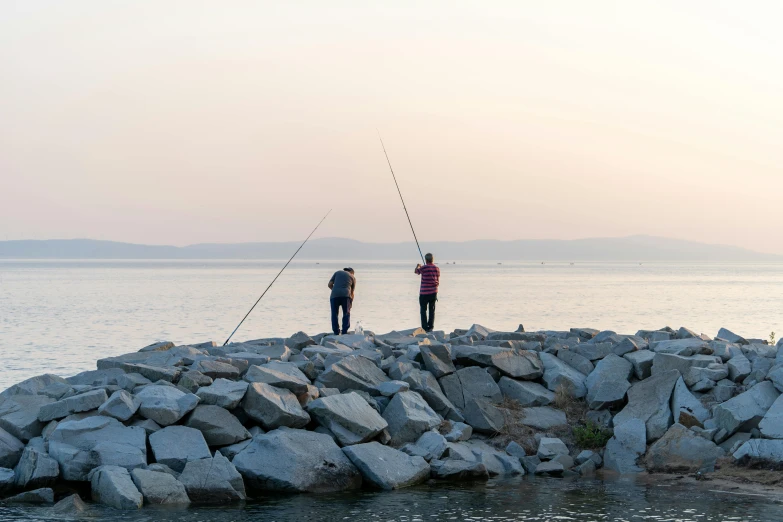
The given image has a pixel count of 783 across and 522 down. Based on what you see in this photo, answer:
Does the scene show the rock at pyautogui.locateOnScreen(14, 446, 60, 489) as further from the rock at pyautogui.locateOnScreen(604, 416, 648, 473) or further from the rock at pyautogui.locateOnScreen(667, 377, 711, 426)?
the rock at pyautogui.locateOnScreen(667, 377, 711, 426)

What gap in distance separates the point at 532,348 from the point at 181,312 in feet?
91.0

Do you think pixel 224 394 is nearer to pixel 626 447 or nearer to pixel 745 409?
pixel 626 447

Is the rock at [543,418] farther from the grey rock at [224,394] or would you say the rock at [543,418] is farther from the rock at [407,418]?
the grey rock at [224,394]

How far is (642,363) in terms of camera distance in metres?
13.6

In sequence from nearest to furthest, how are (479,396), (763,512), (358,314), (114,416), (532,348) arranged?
(763,512) → (114,416) → (479,396) → (532,348) → (358,314)

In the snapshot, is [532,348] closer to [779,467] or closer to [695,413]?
[695,413]

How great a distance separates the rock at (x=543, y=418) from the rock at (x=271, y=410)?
344 centimetres

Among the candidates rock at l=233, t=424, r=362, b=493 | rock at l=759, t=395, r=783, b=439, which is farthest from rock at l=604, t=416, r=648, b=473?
rock at l=233, t=424, r=362, b=493

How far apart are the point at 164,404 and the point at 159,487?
1.44 metres

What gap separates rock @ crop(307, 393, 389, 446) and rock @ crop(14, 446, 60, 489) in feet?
10.5

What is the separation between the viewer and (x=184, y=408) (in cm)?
1123

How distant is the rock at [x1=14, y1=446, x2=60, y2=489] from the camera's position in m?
10.1

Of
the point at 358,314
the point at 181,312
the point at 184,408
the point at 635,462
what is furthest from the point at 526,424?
the point at 181,312

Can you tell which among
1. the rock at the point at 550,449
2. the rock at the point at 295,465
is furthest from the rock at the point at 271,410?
the rock at the point at 550,449
